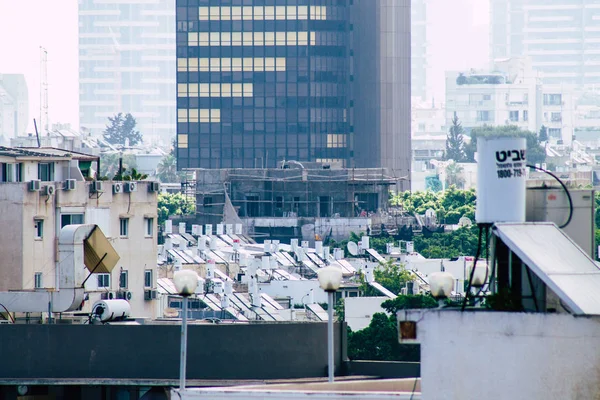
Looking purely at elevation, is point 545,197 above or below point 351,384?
above

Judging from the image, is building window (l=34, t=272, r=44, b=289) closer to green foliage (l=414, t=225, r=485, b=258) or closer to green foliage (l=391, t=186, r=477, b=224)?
green foliage (l=414, t=225, r=485, b=258)

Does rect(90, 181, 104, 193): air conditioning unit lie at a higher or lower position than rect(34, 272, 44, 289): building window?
higher

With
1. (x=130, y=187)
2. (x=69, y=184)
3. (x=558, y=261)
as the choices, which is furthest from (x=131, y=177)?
(x=558, y=261)

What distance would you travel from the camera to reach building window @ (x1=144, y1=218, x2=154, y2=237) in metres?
62.6

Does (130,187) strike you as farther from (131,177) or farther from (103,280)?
(103,280)

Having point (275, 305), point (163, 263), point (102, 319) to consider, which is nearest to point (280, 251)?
point (163, 263)

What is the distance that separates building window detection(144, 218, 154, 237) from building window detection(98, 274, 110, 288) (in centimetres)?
391

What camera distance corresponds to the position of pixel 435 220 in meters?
182

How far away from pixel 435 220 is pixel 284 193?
14680mm

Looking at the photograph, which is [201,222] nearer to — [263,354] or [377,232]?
[377,232]

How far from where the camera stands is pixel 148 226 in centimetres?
6288

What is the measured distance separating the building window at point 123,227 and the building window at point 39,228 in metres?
7.03

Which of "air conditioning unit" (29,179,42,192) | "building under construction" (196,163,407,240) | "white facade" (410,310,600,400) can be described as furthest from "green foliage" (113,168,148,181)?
"building under construction" (196,163,407,240)

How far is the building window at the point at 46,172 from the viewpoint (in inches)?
2248
